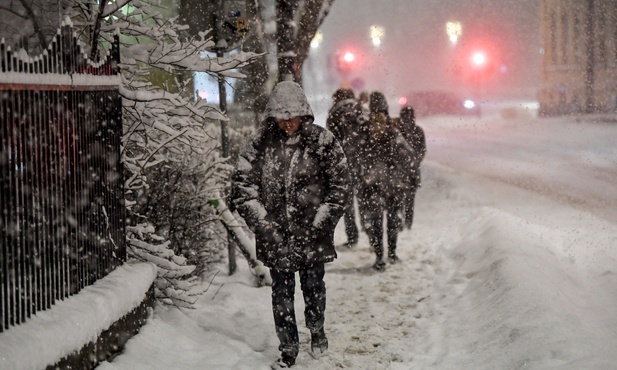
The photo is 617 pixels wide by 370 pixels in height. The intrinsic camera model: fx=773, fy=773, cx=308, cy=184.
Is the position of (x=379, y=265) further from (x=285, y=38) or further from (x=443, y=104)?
(x=443, y=104)

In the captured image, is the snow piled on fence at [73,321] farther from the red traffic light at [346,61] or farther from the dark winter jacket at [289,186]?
the red traffic light at [346,61]

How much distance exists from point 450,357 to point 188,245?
10.5 feet

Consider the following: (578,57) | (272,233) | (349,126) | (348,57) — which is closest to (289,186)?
(272,233)

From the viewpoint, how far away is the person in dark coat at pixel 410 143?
1165 centimetres

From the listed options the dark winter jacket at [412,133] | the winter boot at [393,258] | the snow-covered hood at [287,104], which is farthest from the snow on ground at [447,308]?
the snow-covered hood at [287,104]

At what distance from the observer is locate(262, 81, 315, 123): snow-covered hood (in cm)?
575

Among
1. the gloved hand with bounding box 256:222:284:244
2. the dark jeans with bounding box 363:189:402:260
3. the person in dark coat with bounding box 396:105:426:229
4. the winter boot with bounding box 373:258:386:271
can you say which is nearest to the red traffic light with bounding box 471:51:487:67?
the person in dark coat with bounding box 396:105:426:229

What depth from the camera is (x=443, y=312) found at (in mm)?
7363

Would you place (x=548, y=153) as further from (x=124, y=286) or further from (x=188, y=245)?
(x=124, y=286)

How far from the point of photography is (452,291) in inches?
316

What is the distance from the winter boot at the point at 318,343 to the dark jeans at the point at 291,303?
5 cm

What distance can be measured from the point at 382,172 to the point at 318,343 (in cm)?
388

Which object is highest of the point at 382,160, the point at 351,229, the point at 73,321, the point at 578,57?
the point at 578,57

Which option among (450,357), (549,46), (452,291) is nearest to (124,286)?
(450,357)
